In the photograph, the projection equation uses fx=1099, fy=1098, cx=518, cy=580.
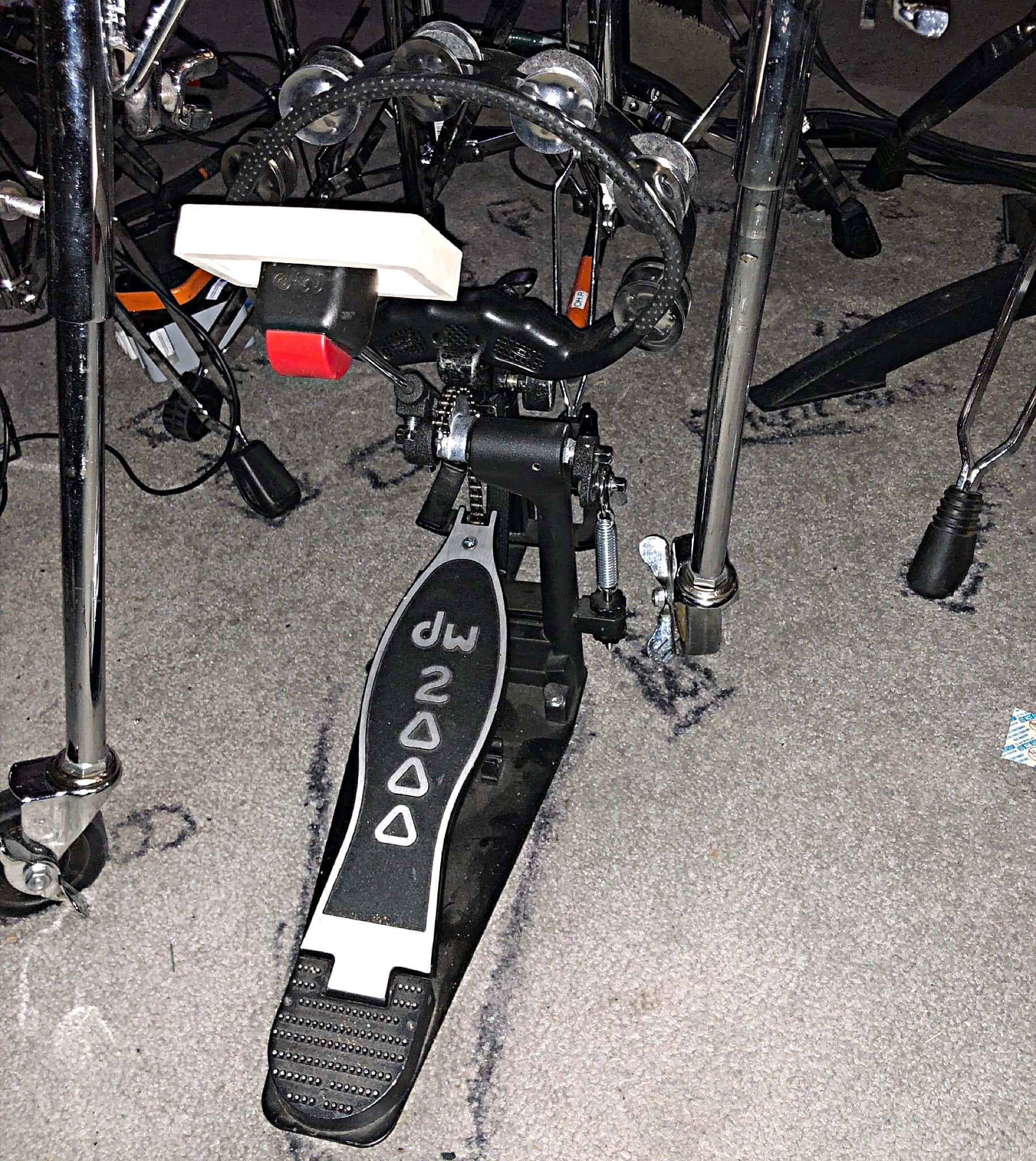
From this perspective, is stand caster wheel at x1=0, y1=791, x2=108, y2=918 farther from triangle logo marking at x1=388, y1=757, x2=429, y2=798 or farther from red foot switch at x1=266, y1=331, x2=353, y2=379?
red foot switch at x1=266, y1=331, x2=353, y2=379

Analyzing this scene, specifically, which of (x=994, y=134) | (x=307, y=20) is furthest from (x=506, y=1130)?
(x=307, y=20)

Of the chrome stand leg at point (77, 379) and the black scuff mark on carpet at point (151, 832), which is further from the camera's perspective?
the black scuff mark on carpet at point (151, 832)

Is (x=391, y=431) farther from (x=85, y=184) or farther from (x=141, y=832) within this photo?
(x=85, y=184)

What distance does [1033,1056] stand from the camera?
1.00 metres

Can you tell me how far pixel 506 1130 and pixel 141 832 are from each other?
1.64 ft

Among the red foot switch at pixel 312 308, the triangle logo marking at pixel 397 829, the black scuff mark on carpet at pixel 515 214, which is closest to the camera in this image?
the red foot switch at pixel 312 308

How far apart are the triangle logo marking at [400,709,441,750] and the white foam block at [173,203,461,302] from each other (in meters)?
0.49

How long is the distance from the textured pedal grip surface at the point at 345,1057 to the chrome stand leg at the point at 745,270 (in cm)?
46

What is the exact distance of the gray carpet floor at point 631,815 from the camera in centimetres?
99

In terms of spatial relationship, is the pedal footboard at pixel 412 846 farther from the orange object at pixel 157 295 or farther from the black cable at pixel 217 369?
the orange object at pixel 157 295

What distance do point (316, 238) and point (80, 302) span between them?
0.18 meters


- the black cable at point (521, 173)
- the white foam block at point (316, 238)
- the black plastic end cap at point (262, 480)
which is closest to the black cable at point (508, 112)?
the white foam block at point (316, 238)

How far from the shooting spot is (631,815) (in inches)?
46.7

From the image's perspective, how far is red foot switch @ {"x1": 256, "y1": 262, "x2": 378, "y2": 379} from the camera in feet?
2.56
